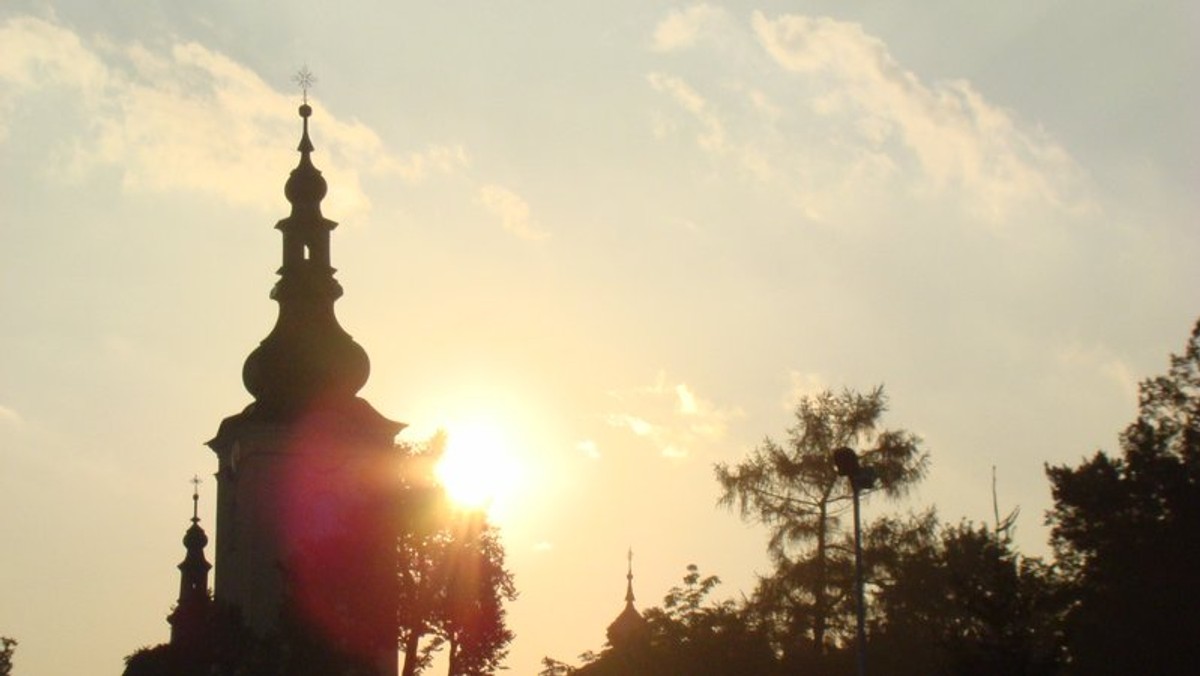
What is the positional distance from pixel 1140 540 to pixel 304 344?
35.0m

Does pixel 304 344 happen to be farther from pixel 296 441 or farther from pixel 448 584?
pixel 448 584

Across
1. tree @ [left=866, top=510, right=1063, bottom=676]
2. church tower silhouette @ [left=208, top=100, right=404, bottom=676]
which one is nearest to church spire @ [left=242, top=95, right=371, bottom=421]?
church tower silhouette @ [left=208, top=100, right=404, bottom=676]

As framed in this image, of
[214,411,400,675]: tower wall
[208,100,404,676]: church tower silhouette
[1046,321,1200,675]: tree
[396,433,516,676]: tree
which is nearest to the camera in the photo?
[1046,321,1200,675]: tree

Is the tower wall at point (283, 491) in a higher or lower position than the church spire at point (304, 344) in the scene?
lower

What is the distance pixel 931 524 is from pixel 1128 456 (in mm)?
6382

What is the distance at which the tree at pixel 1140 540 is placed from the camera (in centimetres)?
5809

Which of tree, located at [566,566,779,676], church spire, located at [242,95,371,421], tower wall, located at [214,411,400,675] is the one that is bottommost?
tree, located at [566,566,779,676]

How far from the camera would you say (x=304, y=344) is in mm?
84188

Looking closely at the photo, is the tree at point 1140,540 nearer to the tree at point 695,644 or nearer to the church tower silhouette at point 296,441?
the tree at point 695,644

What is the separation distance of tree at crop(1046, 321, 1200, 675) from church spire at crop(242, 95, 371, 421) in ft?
95.6

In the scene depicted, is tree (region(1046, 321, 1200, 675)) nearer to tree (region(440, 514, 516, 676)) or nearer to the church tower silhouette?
tree (region(440, 514, 516, 676))

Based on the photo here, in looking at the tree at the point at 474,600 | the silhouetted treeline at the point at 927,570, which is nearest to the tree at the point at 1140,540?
the silhouetted treeline at the point at 927,570

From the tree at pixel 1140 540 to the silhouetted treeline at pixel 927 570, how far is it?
4 cm

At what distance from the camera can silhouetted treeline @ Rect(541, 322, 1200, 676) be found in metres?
58.4
